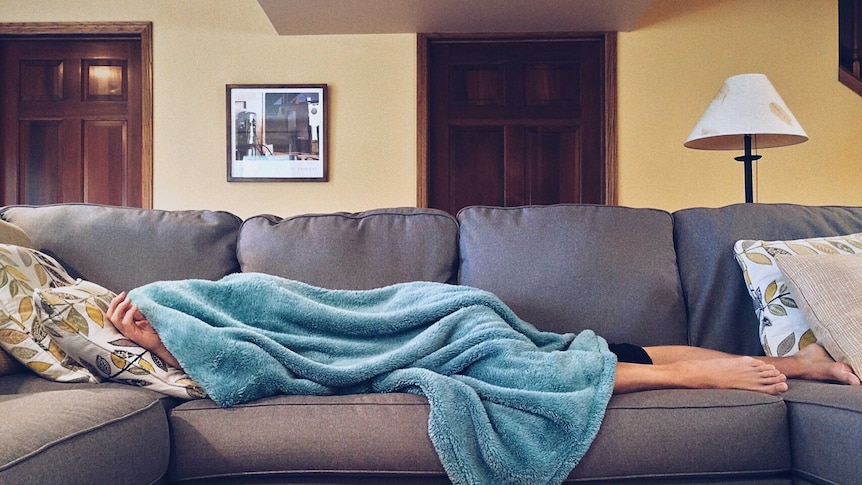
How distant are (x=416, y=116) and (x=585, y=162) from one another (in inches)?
39.7

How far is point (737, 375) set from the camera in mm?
1549

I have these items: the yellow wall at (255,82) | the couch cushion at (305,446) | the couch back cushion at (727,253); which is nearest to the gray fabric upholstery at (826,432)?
the couch back cushion at (727,253)

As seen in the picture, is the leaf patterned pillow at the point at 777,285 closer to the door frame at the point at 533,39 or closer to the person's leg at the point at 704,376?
the person's leg at the point at 704,376

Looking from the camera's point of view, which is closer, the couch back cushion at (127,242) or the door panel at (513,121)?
the couch back cushion at (127,242)

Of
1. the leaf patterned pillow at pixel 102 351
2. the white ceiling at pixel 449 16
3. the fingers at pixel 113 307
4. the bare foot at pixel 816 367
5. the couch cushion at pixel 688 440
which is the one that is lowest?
the couch cushion at pixel 688 440

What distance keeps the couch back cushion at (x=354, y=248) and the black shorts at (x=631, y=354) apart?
0.51 m

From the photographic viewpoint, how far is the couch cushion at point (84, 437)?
1006mm

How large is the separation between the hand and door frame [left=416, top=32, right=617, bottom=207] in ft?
8.69

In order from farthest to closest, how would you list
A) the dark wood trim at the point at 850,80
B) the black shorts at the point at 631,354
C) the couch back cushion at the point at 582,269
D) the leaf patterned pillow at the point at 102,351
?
the dark wood trim at the point at 850,80
the couch back cushion at the point at 582,269
the black shorts at the point at 631,354
the leaf patterned pillow at the point at 102,351

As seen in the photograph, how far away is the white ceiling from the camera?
3.68 m

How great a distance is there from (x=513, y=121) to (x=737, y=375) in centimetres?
280

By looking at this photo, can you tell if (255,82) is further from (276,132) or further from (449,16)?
(449,16)

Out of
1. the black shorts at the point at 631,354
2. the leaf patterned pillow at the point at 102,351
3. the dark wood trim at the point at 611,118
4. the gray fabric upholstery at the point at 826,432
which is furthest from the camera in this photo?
the dark wood trim at the point at 611,118

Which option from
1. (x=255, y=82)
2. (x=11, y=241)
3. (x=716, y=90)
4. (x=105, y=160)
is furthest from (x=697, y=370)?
(x=105, y=160)
